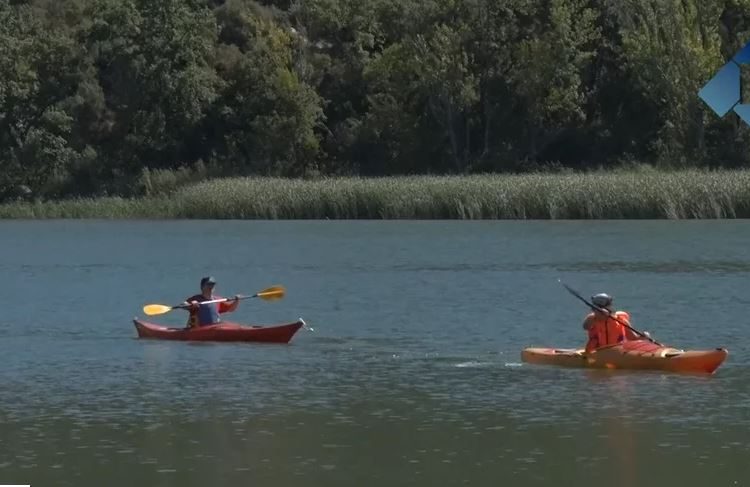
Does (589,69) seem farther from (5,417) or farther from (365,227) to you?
(5,417)

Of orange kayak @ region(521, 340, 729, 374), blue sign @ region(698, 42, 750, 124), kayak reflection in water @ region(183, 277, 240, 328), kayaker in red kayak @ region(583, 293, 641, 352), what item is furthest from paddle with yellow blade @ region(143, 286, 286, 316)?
blue sign @ region(698, 42, 750, 124)

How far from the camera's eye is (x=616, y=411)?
18.8 m

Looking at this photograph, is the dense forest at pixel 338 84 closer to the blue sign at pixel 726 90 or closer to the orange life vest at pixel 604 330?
the blue sign at pixel 726 90

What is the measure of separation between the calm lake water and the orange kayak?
0.58ft

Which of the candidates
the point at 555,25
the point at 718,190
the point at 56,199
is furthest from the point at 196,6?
the point at 718,190

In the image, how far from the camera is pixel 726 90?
66438 mm

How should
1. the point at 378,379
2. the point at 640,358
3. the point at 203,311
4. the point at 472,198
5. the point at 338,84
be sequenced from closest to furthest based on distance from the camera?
1. the point at 640,358
2. the point at 378,379
3. the point at 203,311
4. the point at 472,198
5. the point at 338,84

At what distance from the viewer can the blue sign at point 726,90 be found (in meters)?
64.4

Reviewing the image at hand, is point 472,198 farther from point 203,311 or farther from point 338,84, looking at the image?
→ point 203,311

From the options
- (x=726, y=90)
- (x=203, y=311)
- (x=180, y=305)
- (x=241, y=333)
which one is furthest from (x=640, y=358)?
(x=726, y=90)

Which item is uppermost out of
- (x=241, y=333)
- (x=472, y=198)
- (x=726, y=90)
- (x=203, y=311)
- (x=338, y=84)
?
(x=338, y=84)

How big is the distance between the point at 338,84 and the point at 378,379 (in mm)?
54620

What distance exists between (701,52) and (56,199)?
26213 millimetres

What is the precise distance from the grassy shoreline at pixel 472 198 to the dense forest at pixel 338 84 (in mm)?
8009
